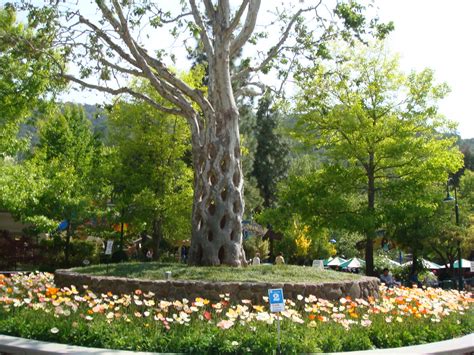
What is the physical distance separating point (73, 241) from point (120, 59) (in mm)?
16083

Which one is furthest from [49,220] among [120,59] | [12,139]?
[120,59]

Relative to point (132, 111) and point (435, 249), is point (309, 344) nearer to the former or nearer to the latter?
point (132, 111)

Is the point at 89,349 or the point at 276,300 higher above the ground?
the point at 276,300

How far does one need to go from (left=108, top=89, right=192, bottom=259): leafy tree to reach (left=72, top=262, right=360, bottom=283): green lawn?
13.5 m

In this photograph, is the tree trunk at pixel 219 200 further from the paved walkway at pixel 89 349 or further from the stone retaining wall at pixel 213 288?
the paved walkway at pixel 89 349

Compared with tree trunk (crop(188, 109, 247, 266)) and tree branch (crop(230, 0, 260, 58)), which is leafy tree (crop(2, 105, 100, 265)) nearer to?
tree trunk (crop(188, 109, 247, 266))

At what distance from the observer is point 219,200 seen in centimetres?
1290

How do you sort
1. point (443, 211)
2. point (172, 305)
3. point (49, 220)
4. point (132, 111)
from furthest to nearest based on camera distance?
point (443, 211) → point (132, 111) → point (49, 220) → point (172, 305)

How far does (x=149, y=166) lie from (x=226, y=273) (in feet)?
52.6

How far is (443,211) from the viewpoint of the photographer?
2784cm

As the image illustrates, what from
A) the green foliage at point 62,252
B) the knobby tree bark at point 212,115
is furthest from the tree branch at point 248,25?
the green foliage at point 62,252

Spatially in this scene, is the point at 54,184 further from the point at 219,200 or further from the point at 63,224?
the point at 219,200

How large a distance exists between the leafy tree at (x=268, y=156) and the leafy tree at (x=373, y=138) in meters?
24.2

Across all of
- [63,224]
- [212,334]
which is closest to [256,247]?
[63,224]
